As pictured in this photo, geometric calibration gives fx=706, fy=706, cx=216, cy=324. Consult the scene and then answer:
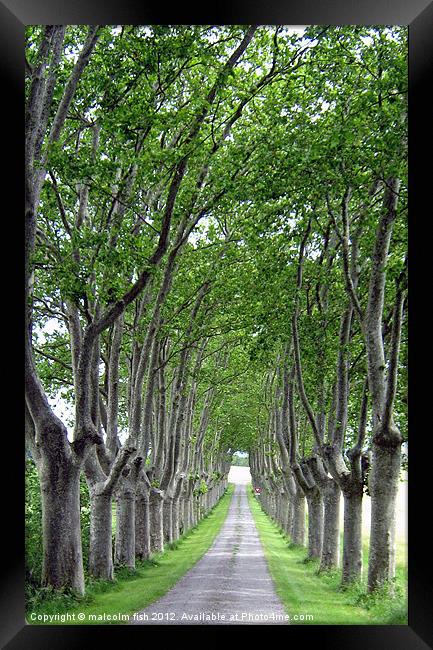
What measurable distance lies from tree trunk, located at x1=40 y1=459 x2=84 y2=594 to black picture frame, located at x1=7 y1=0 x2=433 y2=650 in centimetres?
269

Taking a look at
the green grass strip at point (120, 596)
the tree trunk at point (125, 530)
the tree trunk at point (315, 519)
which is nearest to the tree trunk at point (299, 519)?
the tree trunk at point (315, 519)

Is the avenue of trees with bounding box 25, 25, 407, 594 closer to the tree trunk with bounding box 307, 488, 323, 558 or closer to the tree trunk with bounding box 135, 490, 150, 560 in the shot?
the tree trunk with bounding box 135, 490, 150, 560

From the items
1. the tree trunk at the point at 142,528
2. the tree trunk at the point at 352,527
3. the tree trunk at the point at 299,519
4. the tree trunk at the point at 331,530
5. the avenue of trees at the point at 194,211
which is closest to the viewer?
the avenue of trees at the point at 194,211

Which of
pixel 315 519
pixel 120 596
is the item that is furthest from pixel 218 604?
pixel 315 519

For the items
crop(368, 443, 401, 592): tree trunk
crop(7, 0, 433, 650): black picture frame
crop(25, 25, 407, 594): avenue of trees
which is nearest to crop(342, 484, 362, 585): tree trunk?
crop(25, 25, 407, 594): avenue of trees

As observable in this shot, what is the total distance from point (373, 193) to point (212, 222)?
7.53m

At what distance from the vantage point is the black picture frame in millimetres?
8602

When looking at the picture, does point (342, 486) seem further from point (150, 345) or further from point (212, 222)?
point (212, 222)

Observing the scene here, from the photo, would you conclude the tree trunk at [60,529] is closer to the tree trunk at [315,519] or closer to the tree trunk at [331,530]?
the tree trunk at [331,530]
